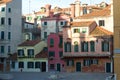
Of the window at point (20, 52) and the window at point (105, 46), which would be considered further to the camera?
the window at point (20, 52)

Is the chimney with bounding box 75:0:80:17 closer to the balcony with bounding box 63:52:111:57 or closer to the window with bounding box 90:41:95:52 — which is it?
the balcony with bounding box 63:52:111:57

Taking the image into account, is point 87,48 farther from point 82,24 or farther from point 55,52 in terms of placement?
point 55,52

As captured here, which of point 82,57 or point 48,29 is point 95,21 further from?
point 48,29

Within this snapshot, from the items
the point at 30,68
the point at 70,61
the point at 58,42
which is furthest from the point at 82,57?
the point at 30,68

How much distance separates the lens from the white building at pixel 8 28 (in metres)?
60.7

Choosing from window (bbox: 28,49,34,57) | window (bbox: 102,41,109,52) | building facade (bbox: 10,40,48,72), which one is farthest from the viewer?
window (bbox: 28,49,34,57)

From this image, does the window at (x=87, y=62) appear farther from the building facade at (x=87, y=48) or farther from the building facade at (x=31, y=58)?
the building facade at (x=31, y=58)

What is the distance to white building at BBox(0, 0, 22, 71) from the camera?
60.7m

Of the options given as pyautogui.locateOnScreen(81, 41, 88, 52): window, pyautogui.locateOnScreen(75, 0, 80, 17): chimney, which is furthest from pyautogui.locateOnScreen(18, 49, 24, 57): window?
pyautogui.locateOnScreen(75, 0, 80, 17): chimney

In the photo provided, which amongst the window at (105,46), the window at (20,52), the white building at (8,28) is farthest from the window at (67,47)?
the white building at (8,28)

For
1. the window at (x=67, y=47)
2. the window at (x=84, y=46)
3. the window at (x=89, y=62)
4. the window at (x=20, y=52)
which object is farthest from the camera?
the window at (x=20, y=52)

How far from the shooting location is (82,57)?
51719mm

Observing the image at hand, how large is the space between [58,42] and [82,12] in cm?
1383

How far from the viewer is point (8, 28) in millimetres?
61750
